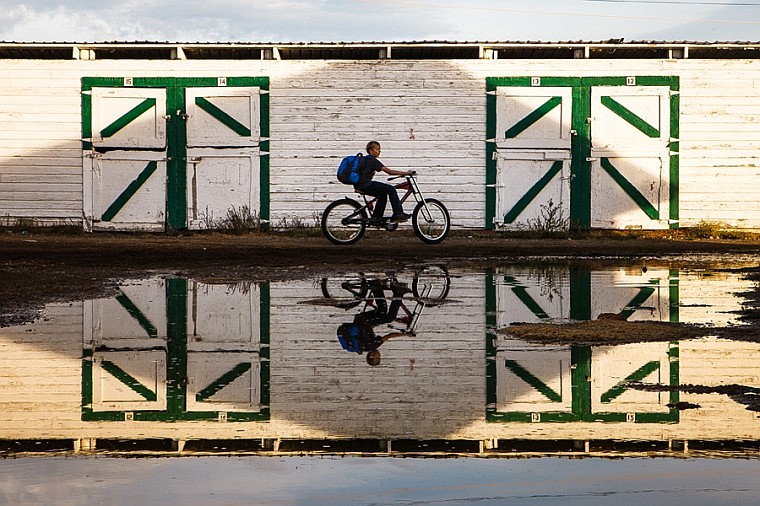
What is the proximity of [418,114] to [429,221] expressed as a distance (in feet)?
13.8

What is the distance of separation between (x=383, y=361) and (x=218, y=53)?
600 inches

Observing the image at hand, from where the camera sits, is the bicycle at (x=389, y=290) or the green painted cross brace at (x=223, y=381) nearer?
the green painted cross brace at (x=223, y=381)

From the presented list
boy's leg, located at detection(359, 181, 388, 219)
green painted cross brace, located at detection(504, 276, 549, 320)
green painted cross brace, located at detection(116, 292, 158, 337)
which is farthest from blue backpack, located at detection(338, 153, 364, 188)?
green painted cross brace, located at detection(116, 292, 158, 337)

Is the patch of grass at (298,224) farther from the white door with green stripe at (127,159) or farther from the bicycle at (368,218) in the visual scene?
the bicycle at (368,218)

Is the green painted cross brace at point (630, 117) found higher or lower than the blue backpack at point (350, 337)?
higher

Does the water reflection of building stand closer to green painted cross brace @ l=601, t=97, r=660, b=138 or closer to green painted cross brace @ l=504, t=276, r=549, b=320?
green painted cross brace @ l=504, t=276, r=549, b=320

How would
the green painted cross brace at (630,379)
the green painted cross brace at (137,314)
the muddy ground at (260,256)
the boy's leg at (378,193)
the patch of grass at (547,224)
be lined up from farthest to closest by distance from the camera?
1. the patch of grass at (547,224)
2. the boy's leg at (378,193)
3. the muddy ground at (260,256)
4. the green painted cross brace at (137,314)
5. the green painted cross brace at (630,379)

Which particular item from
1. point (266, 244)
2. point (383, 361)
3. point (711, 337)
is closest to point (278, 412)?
point (383, 361)

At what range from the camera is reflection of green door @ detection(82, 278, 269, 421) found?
469 cm

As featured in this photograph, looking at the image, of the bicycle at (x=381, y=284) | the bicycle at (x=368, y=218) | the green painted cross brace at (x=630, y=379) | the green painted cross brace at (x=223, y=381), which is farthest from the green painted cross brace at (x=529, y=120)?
the green painted cross brace at (x=223, y=381)

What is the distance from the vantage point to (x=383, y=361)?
5.77 metres

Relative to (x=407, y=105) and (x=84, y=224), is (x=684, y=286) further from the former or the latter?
(x=84, y=224)

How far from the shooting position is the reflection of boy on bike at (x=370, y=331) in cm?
618

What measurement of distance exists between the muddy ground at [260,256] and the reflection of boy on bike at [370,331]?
221cm
